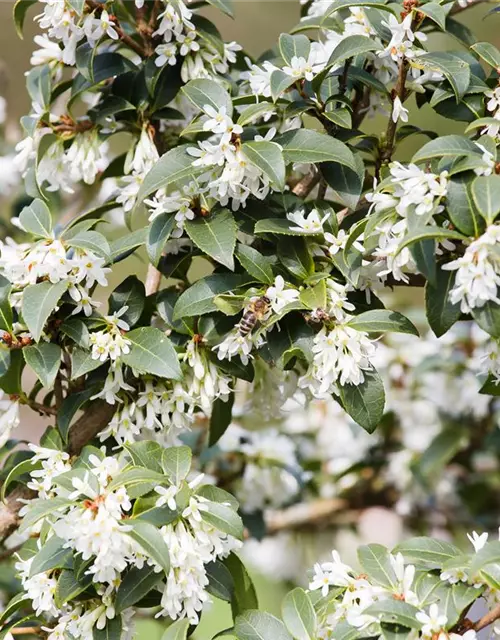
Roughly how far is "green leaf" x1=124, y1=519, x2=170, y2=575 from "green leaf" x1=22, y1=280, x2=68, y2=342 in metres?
0.21

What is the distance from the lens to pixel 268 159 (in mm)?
863

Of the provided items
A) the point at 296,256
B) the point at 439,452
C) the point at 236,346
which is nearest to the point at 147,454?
the point at 236,346

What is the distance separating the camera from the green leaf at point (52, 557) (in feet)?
2.82

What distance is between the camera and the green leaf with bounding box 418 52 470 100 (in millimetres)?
911

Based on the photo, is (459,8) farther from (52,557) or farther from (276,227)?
(52,557)

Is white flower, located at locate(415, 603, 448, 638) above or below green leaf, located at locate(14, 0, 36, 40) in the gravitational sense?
below

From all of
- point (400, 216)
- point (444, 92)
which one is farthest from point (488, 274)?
point (444, 92)

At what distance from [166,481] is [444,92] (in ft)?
1.64

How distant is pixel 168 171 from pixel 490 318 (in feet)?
1.12

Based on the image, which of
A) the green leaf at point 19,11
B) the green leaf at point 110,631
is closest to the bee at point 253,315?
the green leaf at point 110,631

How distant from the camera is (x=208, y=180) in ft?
3.00

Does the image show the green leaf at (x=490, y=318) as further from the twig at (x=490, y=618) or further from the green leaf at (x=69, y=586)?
the green leaf at (x=69, y=586)

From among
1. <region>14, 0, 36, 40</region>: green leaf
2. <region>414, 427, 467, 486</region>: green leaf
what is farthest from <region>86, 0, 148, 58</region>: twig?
<region>414, 427, 467, 486</region>: green leaf

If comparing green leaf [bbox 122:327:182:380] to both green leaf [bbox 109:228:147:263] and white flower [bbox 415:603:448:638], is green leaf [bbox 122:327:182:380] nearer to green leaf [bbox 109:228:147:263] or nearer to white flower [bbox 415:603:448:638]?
green leaf [bbox 109:228:147:263]
